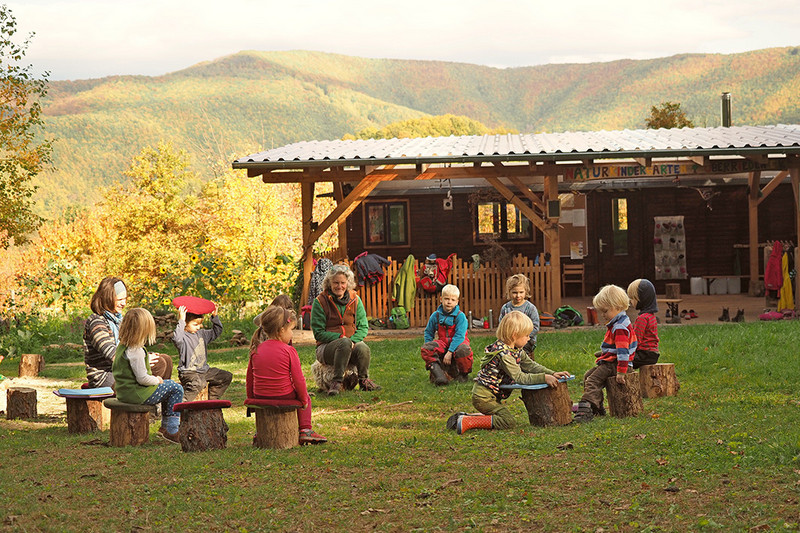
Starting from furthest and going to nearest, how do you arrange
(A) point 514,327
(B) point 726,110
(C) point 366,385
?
(B) point 726,110, (C) point 366,385, (A) point 514,327

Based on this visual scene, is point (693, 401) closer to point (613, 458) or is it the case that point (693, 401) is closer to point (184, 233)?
point (613, 458)

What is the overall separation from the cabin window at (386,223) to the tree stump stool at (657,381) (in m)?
13.1

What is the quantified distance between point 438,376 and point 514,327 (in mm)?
3028

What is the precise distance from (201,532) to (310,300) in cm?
1194

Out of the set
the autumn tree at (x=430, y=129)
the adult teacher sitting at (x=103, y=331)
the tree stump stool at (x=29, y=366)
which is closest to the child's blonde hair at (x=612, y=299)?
the adult teacher sitting at (x=103, y=331)

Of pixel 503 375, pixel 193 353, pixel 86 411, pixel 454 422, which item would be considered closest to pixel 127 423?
pixel 86 411

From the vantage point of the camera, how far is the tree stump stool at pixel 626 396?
314 inches

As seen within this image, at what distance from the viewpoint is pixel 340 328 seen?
1033 centimetres

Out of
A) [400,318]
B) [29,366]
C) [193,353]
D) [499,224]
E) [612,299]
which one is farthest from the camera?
[499,224]

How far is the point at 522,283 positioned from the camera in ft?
33.4

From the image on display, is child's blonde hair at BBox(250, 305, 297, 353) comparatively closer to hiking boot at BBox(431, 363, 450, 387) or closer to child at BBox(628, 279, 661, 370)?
hiking boot at BBox(431, 363, 450, 387)

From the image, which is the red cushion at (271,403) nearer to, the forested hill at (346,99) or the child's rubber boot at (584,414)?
the child's rubber boot at (584,414)

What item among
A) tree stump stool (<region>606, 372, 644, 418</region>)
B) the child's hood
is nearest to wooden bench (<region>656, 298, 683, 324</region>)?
the child's hood

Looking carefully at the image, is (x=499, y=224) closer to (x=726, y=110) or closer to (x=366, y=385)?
(x=726, y=110)
